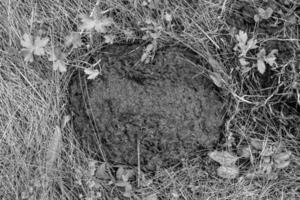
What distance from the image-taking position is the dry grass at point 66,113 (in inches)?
77.6

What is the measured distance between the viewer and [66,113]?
6.80 feet

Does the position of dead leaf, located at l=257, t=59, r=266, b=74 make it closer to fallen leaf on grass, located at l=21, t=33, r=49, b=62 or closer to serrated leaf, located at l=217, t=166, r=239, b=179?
serrated leaf, located at l=217, t=166, r=239, b=179

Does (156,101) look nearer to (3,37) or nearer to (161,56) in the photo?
(161,56)

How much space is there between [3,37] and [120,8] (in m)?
0.74

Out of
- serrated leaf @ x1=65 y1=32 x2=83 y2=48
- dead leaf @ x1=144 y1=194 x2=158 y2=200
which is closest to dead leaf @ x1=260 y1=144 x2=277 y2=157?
dead leaf @ x1=144 y1=194 x2=158 y2=200

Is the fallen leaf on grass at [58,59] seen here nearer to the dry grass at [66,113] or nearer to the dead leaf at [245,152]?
the dry grass at [66,113]

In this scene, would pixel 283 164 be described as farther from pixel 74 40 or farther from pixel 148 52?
pixel 74 40

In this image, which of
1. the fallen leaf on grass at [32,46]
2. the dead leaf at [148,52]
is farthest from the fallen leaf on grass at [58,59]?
the dead leaf at [148,52]

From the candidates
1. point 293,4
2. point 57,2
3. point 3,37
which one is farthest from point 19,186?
point 293,4

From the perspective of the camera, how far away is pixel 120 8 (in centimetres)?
205

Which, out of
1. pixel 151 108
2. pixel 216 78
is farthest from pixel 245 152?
pixel 151 108

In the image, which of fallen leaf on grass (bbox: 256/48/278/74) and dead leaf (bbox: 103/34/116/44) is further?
dead leaf (bbox: 103/34/116/44)

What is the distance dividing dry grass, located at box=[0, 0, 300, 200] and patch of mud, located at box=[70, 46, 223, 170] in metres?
0.09

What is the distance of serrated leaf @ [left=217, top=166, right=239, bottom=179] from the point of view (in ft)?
6.55
